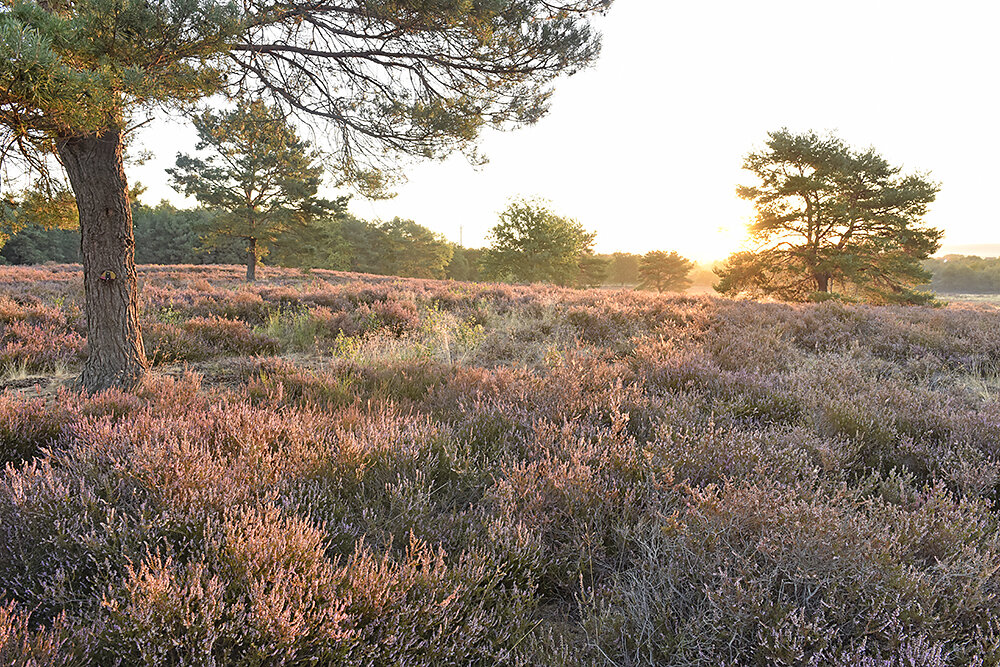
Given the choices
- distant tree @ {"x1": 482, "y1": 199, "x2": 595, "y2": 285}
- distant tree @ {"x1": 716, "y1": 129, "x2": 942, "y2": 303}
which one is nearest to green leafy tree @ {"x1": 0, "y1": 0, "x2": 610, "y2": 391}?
distant tree @ {"x1": 716, "y1": 129, "x2": 942, "y2": 303}

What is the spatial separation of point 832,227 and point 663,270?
31444mm

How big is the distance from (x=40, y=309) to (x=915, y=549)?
34.1ft

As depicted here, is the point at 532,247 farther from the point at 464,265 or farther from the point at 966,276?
the point at 966,276

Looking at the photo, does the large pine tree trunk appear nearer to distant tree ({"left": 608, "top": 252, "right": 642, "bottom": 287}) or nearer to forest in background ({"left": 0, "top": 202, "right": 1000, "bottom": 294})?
forest in background ({"left": 0, "top": 202, "right": 1000, "bottom": 294})

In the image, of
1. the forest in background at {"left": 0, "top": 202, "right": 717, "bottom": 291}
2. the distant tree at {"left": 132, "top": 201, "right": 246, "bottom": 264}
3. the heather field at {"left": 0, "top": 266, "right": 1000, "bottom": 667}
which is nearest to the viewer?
the heather field at {"left": 0, "top": 266, "right": 1000, "bottom": 667}

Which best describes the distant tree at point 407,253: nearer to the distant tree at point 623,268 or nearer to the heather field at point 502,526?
the distant tree at point 623,268

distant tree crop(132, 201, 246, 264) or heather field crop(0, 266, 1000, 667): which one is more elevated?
distant tree crop(132, 201, 246, 264)

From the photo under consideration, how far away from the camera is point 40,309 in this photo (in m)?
6.91

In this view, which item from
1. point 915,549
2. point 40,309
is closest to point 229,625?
point 915,549

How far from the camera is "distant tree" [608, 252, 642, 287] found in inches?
3091

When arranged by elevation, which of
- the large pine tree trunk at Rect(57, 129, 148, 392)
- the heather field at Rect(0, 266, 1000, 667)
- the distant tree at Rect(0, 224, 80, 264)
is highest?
the distant tree at Rect(0, 224, 80, 264)

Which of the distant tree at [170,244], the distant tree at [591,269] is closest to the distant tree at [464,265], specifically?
the distant tree at [591,269]

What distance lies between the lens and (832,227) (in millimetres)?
26156

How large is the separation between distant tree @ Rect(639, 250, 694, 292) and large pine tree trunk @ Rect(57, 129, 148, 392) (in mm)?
58397
